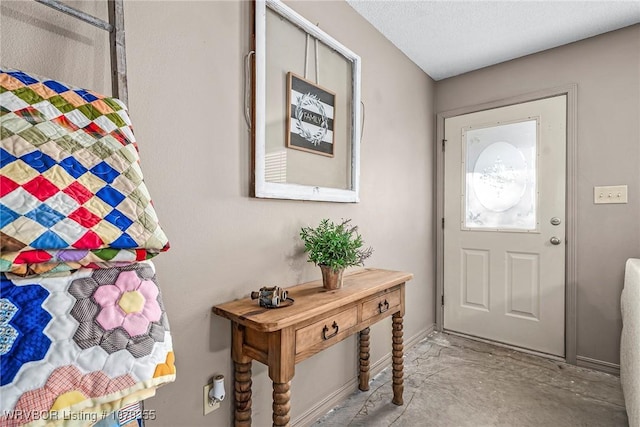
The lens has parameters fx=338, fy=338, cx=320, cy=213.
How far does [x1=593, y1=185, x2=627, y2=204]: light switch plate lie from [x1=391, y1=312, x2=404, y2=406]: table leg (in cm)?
171

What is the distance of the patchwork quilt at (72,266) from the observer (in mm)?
624

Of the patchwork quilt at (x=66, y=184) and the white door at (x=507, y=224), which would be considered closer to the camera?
the patchwork quilt at (x=66, y=184)

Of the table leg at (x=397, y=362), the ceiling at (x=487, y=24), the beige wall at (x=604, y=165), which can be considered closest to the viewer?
the table leg at (x=397, y=362)

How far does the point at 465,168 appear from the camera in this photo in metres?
2.96

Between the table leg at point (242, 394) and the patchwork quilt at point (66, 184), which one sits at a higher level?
the patchwork quilt at point (66, 184)

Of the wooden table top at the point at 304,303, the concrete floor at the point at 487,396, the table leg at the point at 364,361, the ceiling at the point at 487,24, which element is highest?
the ceiling at the point at 487,24

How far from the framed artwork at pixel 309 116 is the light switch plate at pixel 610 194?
196 cm

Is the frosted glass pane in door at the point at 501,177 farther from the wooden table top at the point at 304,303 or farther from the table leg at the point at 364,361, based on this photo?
the table leg at the point at 364,361

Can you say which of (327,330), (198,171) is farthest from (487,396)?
(198,171)

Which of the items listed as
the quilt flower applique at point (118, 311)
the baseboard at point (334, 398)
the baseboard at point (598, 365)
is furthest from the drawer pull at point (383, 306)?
the baseboard at point (598, 365)

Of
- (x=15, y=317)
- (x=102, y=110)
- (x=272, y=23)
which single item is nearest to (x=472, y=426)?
(x=15, y=317)

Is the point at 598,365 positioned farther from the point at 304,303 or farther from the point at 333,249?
the point at 304,303

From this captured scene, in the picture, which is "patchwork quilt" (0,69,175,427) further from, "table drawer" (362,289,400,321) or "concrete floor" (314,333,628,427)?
"concrete floor" (314,333,628,427)

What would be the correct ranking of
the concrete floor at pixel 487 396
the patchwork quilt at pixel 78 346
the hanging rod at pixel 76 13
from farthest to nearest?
1. the concrete floor at pixel 487 396
2. the hanging rod at pixel 76 13
3. the patchwork quilt at pixel 78 346
